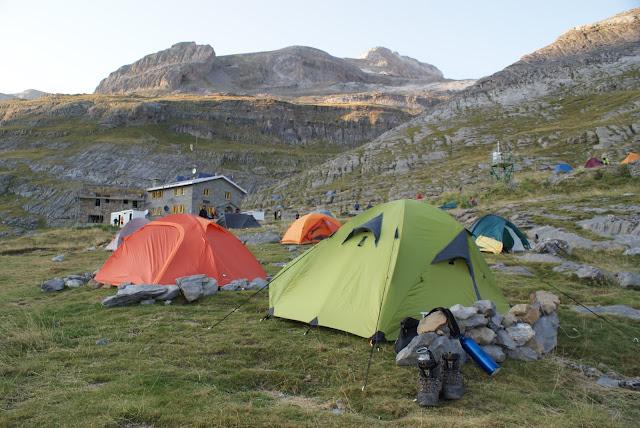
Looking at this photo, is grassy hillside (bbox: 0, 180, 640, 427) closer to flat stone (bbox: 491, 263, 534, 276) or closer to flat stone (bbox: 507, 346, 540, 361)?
flat stone (bbox: 507, 346, 540, 361)

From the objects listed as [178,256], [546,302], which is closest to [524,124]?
[178,256]

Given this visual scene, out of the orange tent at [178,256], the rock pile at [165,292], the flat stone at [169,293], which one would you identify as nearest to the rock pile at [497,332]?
the rock pile at [165,292]

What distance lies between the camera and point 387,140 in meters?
81.1

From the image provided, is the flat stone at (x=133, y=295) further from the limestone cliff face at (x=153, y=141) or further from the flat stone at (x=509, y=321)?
the limestone cliff face at (x=153, y=141)

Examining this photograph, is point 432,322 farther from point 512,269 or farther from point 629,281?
point 512,269

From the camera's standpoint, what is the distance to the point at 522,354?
7.46 meters

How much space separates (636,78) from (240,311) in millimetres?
85464

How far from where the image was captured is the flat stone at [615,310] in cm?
1005

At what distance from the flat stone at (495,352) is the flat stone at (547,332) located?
875mm

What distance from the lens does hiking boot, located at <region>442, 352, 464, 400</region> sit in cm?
602

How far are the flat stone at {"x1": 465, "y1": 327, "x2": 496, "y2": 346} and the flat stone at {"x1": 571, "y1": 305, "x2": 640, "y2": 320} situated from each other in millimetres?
4059

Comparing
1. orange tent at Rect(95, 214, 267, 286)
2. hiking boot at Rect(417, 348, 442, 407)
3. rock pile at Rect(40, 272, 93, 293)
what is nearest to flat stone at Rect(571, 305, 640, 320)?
hiking boot at Rect(417, 348, 442, 407)

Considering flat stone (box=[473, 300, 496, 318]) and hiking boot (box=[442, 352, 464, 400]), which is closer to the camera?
hiking boot (box=[442, 352, 464, 400])

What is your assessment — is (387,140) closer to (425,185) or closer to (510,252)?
(425,185)
